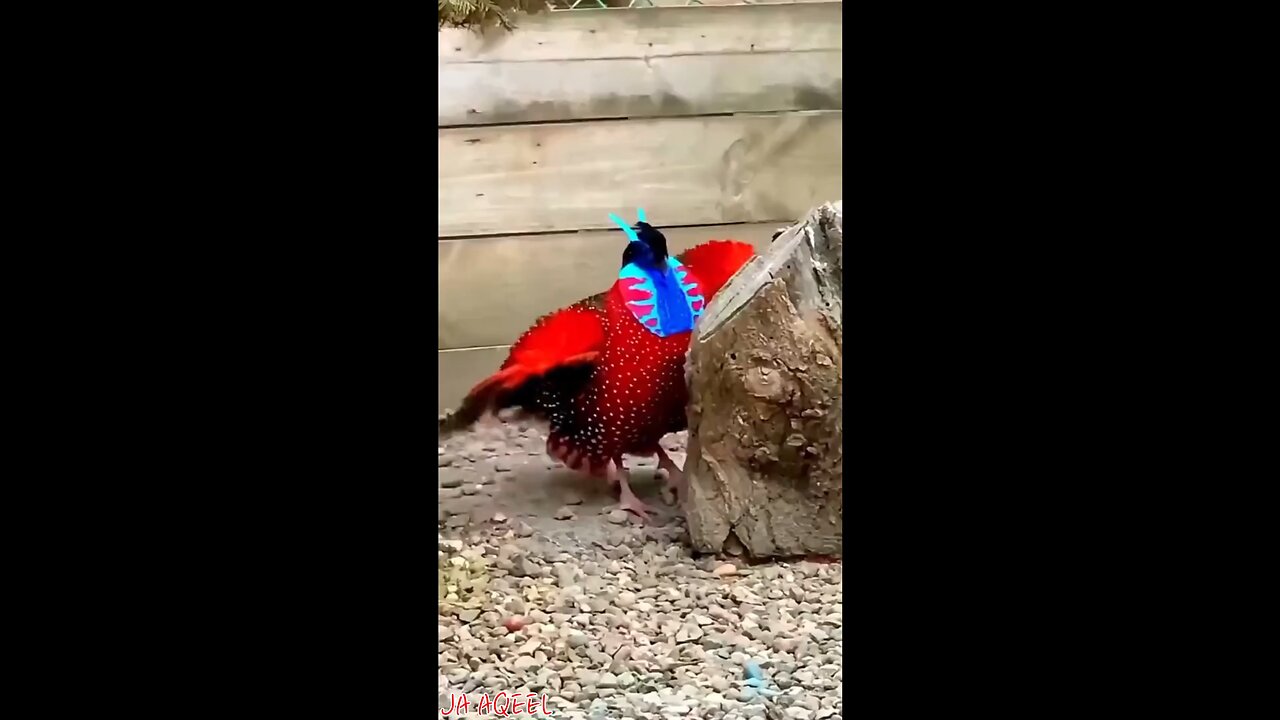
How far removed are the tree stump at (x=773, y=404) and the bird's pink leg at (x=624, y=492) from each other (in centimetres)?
7

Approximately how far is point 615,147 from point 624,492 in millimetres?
453

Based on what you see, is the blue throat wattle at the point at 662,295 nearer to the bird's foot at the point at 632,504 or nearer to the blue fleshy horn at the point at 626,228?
the blue fleshy horn at the point at 626,228

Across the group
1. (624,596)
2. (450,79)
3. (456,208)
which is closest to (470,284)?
(456,208)

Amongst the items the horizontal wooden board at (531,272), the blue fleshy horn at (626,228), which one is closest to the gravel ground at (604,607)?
the horizontal wooden board at (531,272)

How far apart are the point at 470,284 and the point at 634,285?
231 mm

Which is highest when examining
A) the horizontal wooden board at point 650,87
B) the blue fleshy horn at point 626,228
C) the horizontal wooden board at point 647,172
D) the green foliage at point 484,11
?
the green foliage at point 484,11

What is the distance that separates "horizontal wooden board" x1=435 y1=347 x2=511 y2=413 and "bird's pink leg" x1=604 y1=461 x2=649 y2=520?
0.21 metres

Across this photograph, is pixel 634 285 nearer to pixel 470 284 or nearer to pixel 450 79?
pixel 470 284

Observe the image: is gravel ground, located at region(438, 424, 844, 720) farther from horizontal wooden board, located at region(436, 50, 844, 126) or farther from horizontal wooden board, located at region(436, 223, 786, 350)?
horizontal wooden board, located at region(436, 50, 844, 126)

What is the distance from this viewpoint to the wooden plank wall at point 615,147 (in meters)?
1.19

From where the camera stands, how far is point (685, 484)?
52.4 inches

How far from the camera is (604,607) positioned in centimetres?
108

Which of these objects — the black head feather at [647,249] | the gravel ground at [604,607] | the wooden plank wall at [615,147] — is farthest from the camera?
the black head feather at [647,249]

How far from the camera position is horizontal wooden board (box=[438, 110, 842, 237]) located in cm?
120
